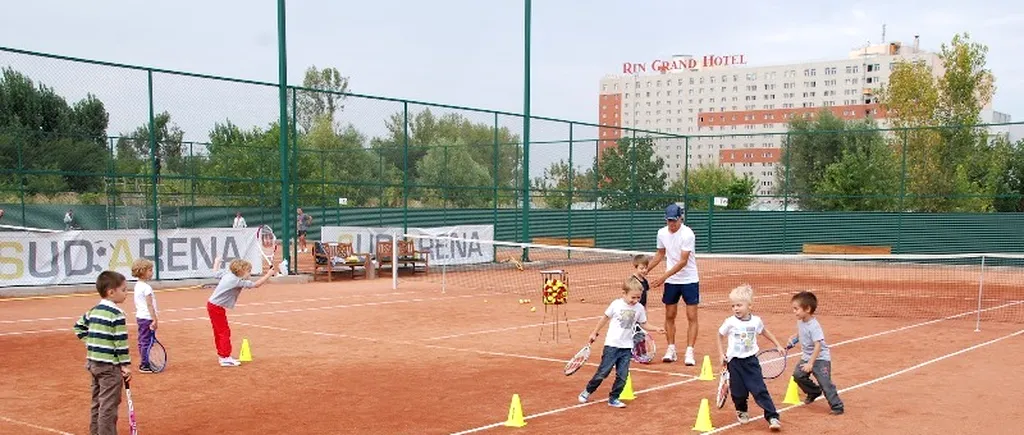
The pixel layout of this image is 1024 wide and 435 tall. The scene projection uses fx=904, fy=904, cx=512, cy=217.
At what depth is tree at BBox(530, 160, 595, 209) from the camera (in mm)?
33875

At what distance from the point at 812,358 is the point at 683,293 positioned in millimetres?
2750

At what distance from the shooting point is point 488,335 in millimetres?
13438

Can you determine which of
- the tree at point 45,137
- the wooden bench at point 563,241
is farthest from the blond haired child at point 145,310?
the wooden bench at point 563,241

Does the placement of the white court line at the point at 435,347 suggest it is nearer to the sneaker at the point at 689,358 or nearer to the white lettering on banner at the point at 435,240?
the sneaker at the point at 689,358

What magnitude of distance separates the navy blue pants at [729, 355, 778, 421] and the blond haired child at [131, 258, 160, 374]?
588cm

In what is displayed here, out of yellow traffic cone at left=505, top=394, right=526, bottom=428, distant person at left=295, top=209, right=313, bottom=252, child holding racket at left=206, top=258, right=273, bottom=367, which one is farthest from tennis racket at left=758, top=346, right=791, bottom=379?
distant person at left=295, top=209, right=313, bottom=252

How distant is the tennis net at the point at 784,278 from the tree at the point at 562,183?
2.37 metres

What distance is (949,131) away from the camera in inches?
1577

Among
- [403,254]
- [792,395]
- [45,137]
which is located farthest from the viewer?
[45,137]

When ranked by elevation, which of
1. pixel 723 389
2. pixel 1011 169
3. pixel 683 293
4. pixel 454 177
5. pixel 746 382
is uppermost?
pixel 1011 169

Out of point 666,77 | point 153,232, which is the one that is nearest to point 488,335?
point 153,232

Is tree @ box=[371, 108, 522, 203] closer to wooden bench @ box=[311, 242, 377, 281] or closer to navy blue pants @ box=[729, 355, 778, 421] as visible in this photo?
wooden bench @ box=[311, 242, 377, 281]

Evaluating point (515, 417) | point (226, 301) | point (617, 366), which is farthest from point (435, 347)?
point (515, 417)

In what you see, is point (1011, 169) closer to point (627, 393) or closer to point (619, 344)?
point (627, 393)
